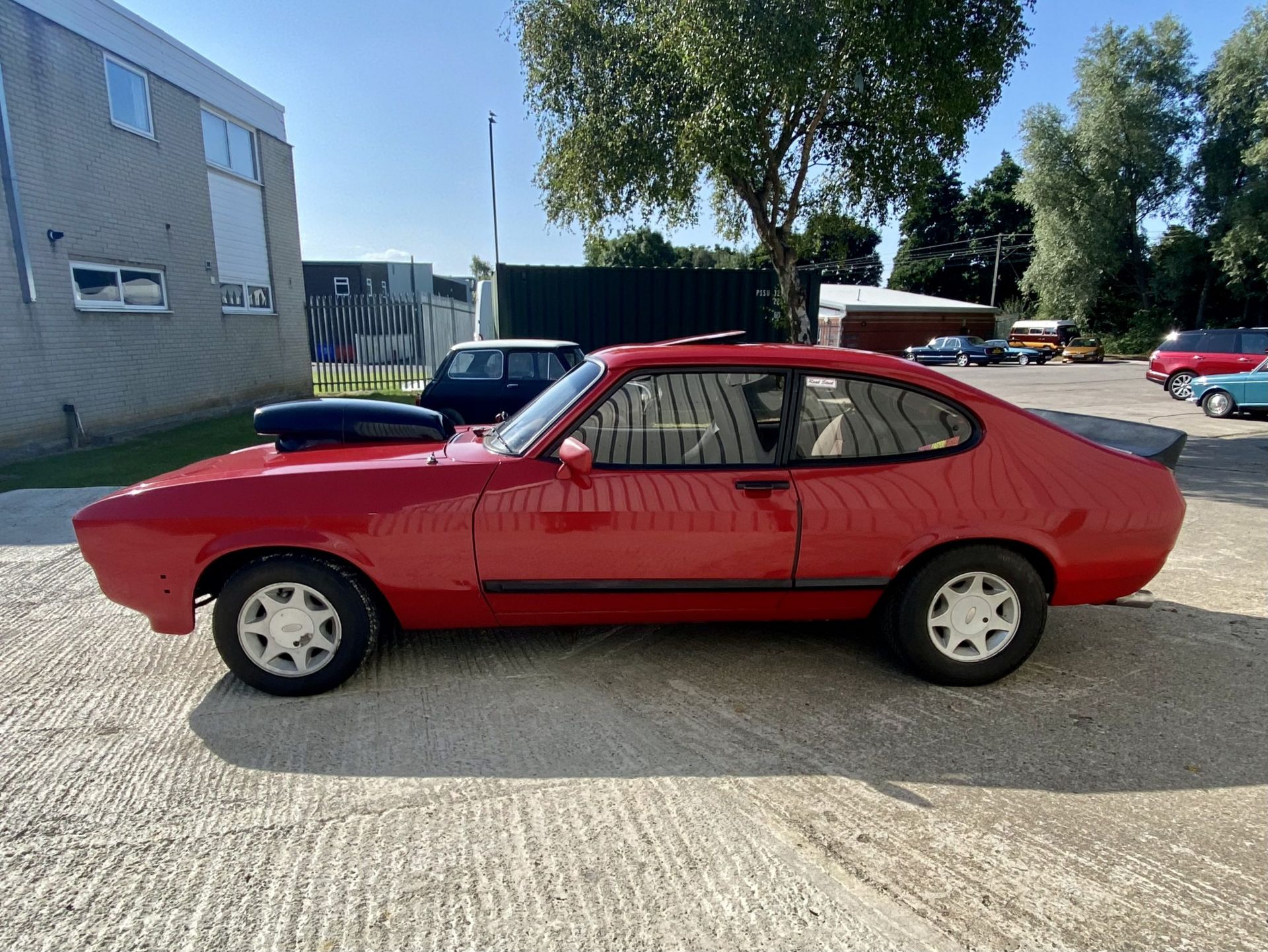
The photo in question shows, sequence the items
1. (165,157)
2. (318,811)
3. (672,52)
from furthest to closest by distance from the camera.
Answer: (165,157) → (672,52) → (318,811)

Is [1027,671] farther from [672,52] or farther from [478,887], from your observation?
[672,52]

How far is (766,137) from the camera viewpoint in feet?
28.8

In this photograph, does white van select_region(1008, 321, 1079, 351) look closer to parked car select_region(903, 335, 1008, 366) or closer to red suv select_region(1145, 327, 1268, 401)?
parked car select_region(903, 335, 1008, 366)

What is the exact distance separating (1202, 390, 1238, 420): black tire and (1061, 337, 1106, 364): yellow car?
2289cm

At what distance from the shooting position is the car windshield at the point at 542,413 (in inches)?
133

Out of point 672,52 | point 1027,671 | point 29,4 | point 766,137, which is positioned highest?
point 29,4

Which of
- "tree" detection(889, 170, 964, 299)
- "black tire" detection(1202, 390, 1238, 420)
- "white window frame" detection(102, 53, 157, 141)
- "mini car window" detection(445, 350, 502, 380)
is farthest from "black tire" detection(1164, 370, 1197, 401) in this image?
"tree" detection(889, 170, 964, 299)

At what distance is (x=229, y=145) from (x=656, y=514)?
610 inches

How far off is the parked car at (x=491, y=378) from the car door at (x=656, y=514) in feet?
18.4

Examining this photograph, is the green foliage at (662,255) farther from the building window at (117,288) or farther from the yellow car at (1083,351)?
the building window at (117,288)

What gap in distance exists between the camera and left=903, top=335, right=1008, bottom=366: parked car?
34688 millimetres

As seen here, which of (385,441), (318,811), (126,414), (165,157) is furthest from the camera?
(165,157)

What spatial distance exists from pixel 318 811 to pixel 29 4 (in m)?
12.0

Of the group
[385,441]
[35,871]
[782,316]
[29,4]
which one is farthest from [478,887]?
[29,4]
